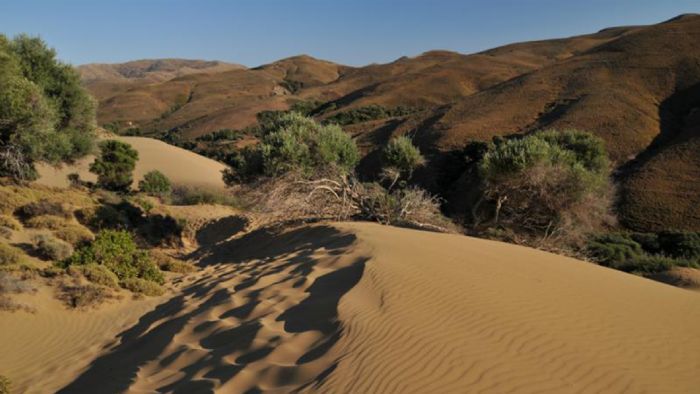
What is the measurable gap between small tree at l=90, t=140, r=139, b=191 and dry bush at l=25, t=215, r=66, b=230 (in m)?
9.05

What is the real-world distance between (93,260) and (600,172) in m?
18.3

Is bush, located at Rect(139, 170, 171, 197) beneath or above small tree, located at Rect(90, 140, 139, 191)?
beneath

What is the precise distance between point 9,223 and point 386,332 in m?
12.0

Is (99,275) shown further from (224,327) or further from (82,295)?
(224,327)

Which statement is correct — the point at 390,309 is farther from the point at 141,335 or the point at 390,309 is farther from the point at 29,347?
the point at 29,347

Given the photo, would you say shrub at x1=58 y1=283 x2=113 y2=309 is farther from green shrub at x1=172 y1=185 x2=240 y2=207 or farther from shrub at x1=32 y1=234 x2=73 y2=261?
green shrub at x1=172 y1=185 x2=240 y2=207

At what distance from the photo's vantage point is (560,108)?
3825 centimetres

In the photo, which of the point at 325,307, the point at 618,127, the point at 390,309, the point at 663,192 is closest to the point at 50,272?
the point at 325,307

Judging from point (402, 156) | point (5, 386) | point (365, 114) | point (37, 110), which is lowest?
point (5, 386)

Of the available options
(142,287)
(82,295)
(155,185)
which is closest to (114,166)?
(155,185)

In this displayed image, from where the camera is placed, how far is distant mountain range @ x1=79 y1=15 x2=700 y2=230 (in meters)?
25.5

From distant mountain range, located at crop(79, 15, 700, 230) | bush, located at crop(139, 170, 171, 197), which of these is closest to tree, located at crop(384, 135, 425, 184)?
distant mountain range, located at crop(79, 15, 700, 230)

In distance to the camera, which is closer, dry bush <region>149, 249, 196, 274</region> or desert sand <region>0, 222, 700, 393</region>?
desert sand <region>0, 222, 700, 393</region>

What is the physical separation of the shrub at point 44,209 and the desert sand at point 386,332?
732 centimetres
